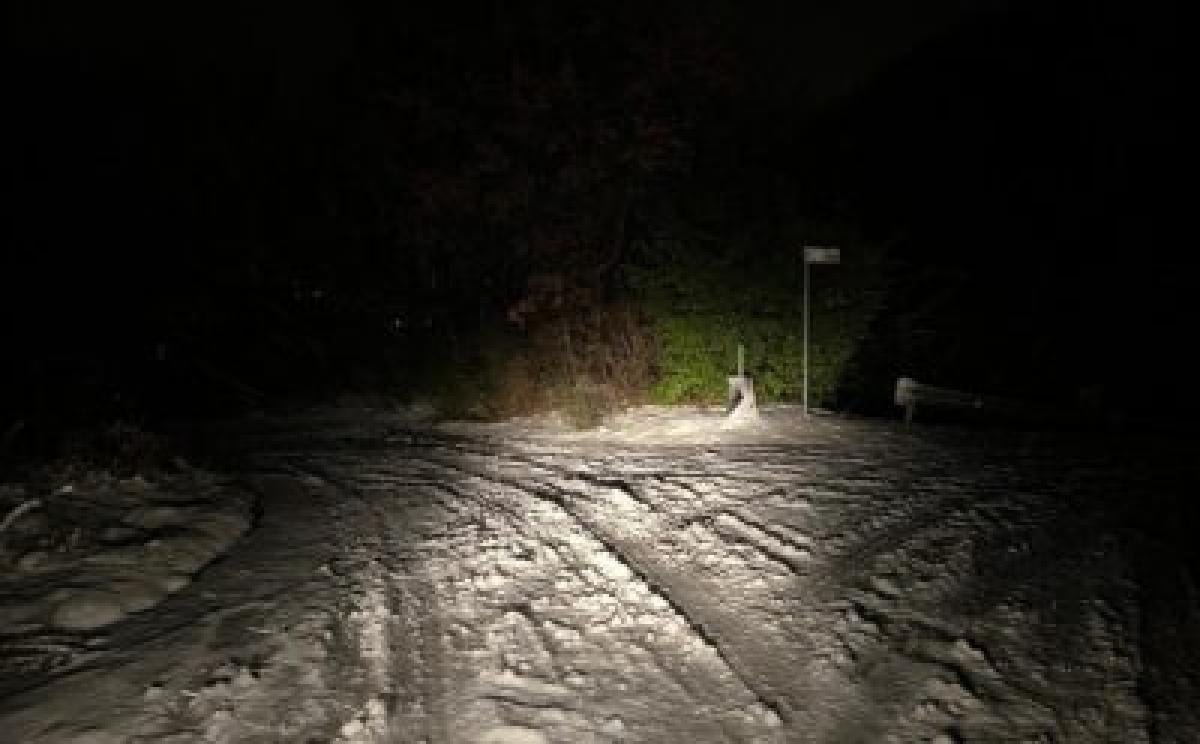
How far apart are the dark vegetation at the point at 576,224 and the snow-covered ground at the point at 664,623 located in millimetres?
5221

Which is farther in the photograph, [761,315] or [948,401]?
[761,315]

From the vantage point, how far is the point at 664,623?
5.53 m

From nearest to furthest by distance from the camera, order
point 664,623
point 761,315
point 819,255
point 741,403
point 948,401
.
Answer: point 664,623 < point 819,255 < point 741,403 < point 948,401 < point 761,315

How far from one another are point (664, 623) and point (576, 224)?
11505 mm

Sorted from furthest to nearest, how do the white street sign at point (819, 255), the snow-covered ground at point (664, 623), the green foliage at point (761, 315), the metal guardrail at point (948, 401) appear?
1. the green foliage at point (761, 315)
2. the metal guardrail at point (948, 401)
3. the white street sign at point (819, 255)
4. the snow-covered ground at point (664, 623)

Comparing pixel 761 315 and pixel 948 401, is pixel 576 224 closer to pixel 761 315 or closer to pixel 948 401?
pixel 761 315

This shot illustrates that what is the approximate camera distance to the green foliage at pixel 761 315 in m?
13.9

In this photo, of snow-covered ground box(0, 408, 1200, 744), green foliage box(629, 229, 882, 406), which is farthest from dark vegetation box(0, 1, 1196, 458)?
snow-covered ground box(0, 408, 1200, 744)

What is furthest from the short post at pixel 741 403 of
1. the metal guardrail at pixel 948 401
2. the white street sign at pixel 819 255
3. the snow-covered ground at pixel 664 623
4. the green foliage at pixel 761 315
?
the snow-covered ground at pixel 664 623

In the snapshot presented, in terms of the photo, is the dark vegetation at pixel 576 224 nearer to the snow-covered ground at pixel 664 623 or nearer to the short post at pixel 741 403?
the short post at pixel 741 403

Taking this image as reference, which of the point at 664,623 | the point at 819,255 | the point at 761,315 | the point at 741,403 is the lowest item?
the point at 664,623

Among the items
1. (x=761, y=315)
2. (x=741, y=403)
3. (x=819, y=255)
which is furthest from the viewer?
(x=761, y=315)

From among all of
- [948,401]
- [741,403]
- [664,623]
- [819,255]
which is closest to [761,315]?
[819,255]

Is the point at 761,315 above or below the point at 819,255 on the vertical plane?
below
